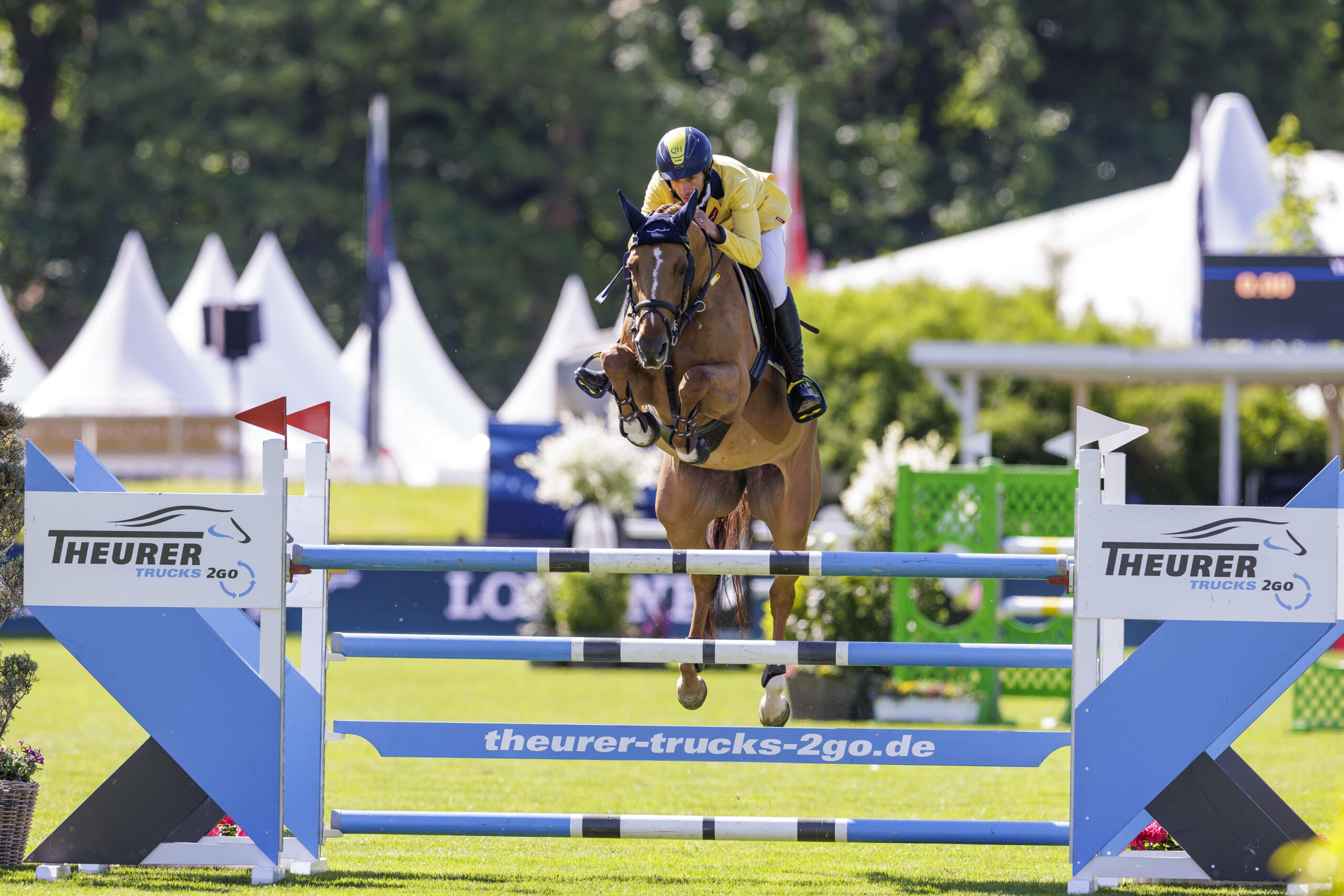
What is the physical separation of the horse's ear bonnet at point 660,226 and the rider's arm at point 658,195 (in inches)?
15.0

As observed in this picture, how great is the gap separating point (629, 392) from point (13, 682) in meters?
2.30

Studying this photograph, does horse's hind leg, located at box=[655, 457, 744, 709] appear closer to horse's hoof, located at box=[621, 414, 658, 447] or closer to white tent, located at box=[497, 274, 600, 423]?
horse's hoof, located at box=[621, 414, 658, 447]

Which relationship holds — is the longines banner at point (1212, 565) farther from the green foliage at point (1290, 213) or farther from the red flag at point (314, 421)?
the green foliage at point (1290, 213)

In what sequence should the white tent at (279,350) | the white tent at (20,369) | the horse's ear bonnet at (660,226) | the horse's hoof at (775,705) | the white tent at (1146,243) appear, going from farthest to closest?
the white tent at (279,350), the white tent at (20,369), the white tent at (1146,243), the horse's hoof at (775,705), the horse's ear bonnet at (660,226)

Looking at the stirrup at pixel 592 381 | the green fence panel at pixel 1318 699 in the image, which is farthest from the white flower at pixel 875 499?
the stirrup at pixel 592 381

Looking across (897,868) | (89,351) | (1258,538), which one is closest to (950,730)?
(897,868)

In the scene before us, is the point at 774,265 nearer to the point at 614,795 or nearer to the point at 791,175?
the point at 614,795

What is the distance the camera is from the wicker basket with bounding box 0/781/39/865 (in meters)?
4.71

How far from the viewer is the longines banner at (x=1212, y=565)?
167 inches

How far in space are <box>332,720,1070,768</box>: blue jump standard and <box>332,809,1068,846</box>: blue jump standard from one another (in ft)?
0.59

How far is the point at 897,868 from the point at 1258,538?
1.63 metres

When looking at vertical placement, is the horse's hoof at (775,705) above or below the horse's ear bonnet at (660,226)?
below

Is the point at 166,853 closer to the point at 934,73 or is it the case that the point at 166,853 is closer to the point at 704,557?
the point at 704,557

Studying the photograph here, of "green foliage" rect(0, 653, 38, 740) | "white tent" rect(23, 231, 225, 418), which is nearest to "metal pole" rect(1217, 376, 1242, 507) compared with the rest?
"green foliage" rect(0, 653, 38, 740)
